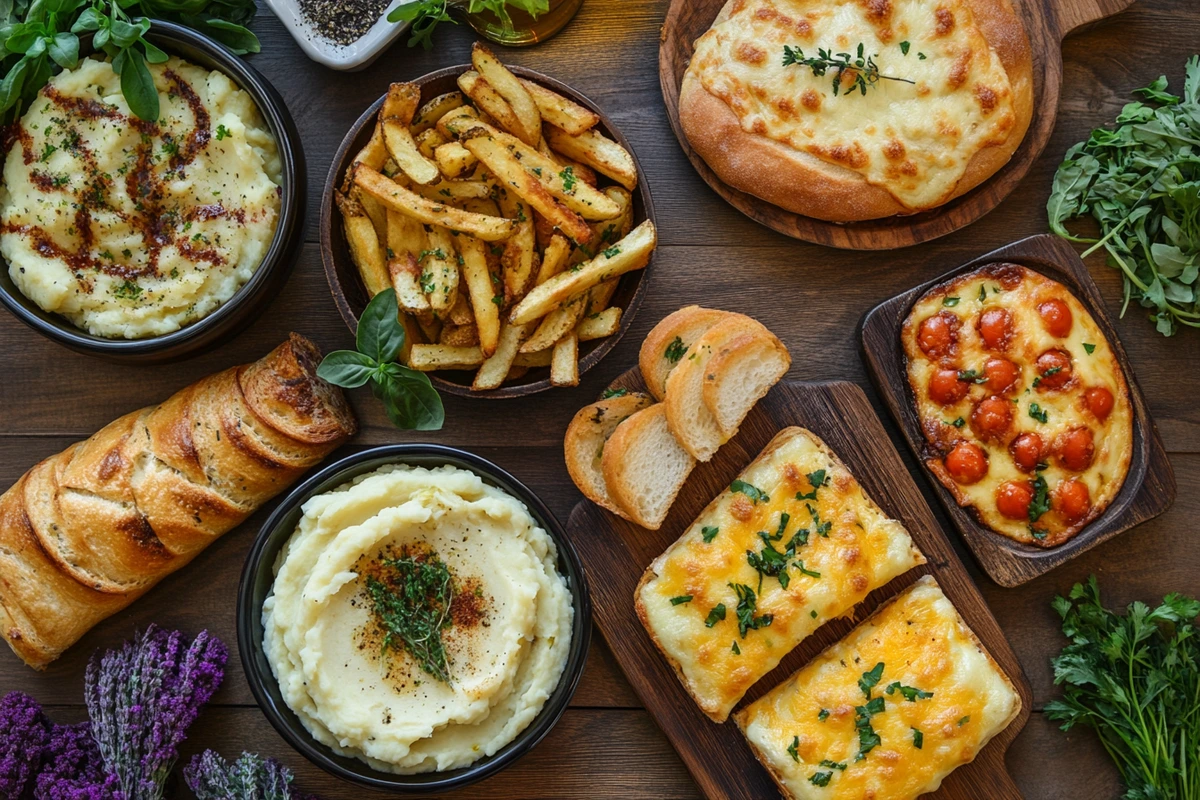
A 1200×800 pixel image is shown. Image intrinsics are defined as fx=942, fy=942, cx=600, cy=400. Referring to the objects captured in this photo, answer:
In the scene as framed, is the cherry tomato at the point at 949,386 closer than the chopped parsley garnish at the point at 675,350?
No

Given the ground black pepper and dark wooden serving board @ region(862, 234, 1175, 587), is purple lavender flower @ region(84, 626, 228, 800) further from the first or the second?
dark wooden serving board @ region(862, 234, 1175, 587)

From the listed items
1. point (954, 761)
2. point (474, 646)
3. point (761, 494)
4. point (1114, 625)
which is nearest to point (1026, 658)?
point (1114, 625)

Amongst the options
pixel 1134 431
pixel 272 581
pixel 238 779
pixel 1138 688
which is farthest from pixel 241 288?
pixel 1138 688

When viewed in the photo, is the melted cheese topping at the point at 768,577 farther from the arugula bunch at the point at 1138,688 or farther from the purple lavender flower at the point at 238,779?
the purple lavender flower at the point at 238,779

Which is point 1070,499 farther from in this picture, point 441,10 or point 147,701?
point 147,701

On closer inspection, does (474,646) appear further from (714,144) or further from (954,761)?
(714,144)

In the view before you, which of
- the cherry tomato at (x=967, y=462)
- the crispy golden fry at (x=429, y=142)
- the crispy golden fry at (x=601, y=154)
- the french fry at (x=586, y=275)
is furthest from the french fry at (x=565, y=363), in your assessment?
the cherry tomato at (x=967, y=462)

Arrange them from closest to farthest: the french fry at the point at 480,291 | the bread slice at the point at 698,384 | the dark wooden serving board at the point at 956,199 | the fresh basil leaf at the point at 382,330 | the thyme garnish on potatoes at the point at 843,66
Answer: the fresh basil leaf at the point at 382,330 → the french fry at the point at 480,291 → the bread slice at the point at 698,384 → the thyme garnish on potatoes at the point at 843,66 → the dark wooden serving board at the point at 956,199
